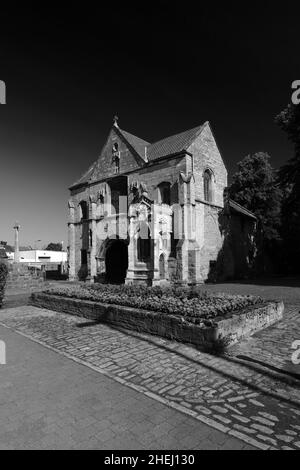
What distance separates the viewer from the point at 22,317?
11914mm

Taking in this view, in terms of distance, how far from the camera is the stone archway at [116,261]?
28.6 m

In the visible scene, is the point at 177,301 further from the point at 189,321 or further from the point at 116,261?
the point at 116,261

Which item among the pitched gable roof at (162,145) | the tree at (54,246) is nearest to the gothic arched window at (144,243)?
the pitched gable roof at (162,145)

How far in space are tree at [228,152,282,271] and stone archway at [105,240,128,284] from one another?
14.6 m

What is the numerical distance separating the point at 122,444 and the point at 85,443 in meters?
0.46

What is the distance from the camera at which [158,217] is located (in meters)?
21.7

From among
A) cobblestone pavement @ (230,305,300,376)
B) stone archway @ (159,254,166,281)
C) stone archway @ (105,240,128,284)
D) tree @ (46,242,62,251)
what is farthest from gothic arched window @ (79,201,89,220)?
tree @ (46,242,62,251)

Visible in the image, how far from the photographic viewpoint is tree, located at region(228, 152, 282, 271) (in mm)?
32606

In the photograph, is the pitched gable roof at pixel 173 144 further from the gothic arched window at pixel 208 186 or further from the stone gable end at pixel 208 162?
the gothic arched window at pixel 208 186

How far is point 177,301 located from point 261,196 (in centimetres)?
2689

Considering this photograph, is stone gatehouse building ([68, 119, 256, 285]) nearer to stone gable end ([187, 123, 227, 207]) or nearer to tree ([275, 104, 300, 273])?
stone gable end ([187, 123, 227, 207])

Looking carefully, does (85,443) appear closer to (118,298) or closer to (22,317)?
(118,298)
